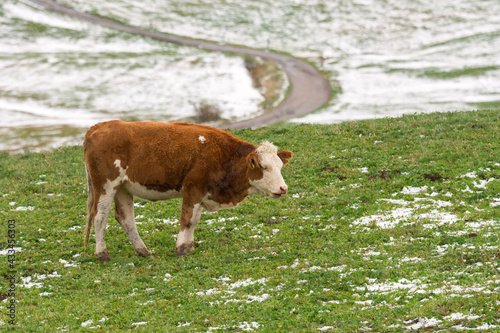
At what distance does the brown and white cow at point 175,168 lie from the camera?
16.4 m

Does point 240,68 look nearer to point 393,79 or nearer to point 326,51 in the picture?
point 326,51

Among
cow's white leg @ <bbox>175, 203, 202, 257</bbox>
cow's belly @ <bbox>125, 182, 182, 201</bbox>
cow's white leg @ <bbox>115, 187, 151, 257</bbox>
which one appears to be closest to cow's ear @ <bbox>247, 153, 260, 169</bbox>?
cow's white leg @ <bbox>175, 203, 202, 257</bbox>

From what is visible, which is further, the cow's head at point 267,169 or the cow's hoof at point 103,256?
the cow's hoof at point 103,256

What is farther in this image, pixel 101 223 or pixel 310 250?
pixel 101 223

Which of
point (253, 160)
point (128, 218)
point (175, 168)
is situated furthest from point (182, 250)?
point (253, 160)

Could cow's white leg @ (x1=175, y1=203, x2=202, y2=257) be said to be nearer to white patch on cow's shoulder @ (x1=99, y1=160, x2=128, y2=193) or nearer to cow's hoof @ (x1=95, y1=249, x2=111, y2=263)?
white patch on cow's shoulder @ (x1=99, y1=160, x2=128, y2=193)

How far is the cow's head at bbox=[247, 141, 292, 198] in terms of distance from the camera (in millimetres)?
15922

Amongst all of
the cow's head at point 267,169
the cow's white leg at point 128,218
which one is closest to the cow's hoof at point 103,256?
the cow's white leg at point 128,218

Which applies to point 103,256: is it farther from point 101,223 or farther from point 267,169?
point 267,169

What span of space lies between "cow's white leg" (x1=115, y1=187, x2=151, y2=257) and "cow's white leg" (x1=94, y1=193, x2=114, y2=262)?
1.71 feet

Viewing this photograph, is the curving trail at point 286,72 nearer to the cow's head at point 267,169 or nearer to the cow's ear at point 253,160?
the cow's head at point 267,169

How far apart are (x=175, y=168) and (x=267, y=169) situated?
2.72 metres

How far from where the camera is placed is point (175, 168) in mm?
16469

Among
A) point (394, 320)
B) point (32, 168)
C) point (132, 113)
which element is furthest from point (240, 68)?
point (394, 320)
